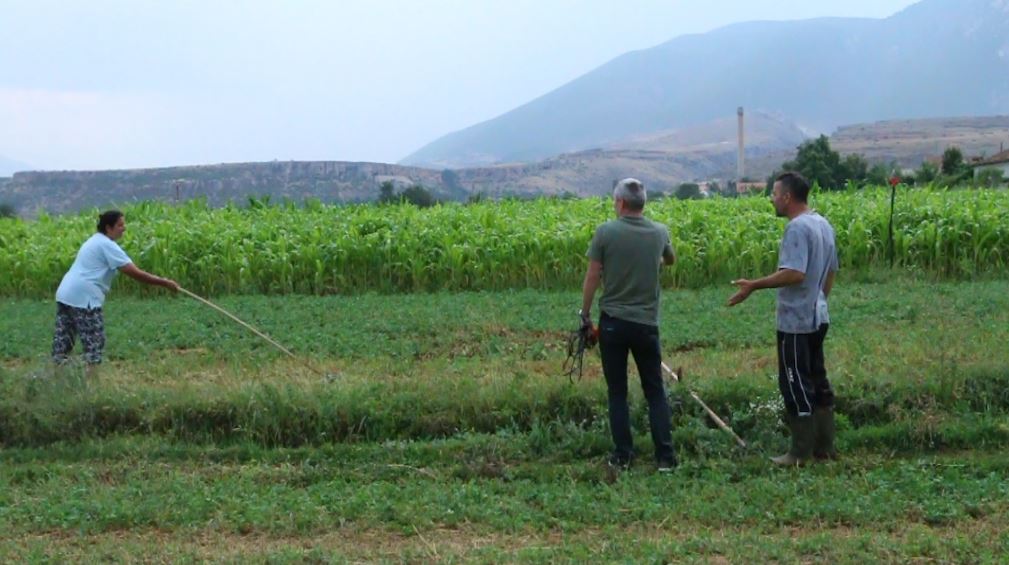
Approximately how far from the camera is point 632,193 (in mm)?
7320

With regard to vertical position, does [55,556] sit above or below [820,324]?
below

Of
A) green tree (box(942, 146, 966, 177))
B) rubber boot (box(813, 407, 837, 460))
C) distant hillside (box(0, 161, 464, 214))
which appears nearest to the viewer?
rubber boot (box(813, 407, 837, 460))

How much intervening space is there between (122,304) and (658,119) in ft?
400

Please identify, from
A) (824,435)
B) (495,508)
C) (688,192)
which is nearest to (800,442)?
(824,435)

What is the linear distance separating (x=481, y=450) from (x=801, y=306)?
2.52 meters

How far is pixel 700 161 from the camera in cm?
5816

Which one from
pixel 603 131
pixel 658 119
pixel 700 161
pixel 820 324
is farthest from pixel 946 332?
pixel 658 119

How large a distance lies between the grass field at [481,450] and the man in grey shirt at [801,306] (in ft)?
1.15

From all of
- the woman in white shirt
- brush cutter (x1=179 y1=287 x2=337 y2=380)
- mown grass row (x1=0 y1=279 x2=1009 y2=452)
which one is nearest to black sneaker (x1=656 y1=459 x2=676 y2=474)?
mown grass row (x1=0 y1=279 x2=1009 y2=452)

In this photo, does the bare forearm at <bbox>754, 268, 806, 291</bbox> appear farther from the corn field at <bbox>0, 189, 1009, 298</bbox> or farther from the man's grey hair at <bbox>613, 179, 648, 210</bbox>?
the corn field at <bbox>0, 189, 1009, 298</bbox>

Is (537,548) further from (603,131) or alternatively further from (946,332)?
(603,131)

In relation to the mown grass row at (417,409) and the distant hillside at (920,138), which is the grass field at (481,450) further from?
the distant hillside at (920,138)

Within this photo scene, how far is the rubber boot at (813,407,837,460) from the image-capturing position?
754cm

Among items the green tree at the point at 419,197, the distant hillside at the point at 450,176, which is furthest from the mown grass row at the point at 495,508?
the distant hillside at the point at 450,176
